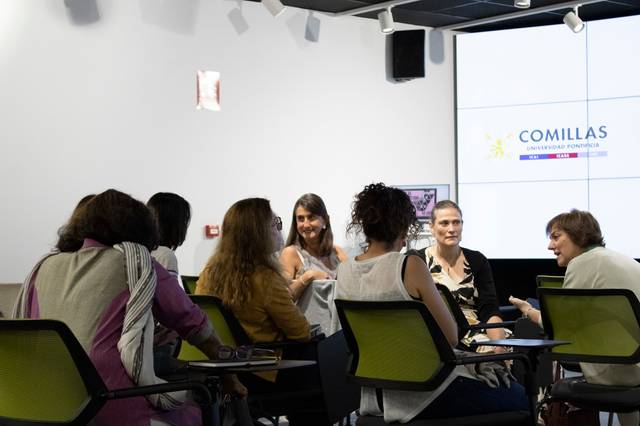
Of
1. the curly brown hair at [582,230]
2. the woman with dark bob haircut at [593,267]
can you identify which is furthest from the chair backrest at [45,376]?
the curly brown hair at [582,230]

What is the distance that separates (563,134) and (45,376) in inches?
297

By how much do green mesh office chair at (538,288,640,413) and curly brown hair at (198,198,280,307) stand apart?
4.24ft

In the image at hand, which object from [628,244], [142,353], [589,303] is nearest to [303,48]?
[628,244]

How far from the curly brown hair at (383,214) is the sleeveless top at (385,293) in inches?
4.6

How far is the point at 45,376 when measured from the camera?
2842 millimetres

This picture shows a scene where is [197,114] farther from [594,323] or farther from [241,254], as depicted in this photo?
[594,323]

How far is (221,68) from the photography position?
28.7 feet

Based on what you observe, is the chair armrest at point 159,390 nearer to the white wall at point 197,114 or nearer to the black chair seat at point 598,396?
the black chair seat at point 598,396

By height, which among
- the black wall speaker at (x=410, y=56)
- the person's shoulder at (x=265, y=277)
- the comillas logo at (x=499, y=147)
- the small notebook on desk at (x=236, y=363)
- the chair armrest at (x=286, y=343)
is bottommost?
the chair armrest at (x=286, y=343)

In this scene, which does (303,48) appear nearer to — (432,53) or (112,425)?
(432,53)

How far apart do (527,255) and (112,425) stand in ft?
23.2

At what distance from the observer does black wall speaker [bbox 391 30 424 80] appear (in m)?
9.74

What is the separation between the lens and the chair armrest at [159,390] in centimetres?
280

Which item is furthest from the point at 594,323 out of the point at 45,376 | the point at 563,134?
the point at 563,134
